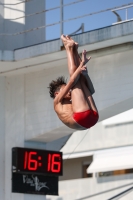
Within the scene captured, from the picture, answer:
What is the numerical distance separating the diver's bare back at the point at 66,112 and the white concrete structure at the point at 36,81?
2593 mm

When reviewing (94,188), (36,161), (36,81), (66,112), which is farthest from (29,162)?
(94,188)

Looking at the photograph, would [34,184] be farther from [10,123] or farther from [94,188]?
[94,188]

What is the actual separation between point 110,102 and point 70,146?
30.4 feet

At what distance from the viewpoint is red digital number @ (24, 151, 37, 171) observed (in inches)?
388

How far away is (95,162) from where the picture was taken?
17172 mm

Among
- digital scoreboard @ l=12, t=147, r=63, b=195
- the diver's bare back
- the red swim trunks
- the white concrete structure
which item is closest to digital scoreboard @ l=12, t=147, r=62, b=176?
digital scoreboard @ l=12, t=147, r=63, b=195

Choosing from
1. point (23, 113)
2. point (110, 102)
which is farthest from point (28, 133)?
point (110, 102)

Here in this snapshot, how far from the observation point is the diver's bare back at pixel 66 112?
20.3 feet

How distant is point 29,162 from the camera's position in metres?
9.91

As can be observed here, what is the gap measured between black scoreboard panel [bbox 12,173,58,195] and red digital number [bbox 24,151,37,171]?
12 cm

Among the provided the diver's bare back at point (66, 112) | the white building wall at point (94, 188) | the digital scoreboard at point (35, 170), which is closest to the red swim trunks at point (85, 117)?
the diver's bare back at point (66, 112)

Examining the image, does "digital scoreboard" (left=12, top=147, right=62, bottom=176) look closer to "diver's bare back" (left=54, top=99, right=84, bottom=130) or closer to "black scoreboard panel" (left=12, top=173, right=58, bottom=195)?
"black scoreboard panel" (left=12, top=173, right=58, bottom=195)

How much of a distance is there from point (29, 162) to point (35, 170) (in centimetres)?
15

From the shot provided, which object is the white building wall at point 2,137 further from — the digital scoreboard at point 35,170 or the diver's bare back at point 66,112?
the diver's bare back at point 66,112
